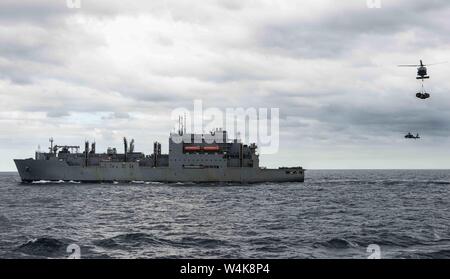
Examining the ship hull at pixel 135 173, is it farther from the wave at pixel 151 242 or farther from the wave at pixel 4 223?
the wave at pixel 151 242

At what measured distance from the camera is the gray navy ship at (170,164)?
80.4 metres

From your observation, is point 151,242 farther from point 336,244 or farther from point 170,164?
point 170,164

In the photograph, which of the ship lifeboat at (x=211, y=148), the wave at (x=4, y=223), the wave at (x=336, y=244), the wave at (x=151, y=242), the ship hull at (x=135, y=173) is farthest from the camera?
the ship lifeboat at (x=211, y=148)

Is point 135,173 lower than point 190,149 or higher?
lower

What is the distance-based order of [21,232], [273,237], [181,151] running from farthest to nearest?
[181,151] → [21,232] → [273,237]

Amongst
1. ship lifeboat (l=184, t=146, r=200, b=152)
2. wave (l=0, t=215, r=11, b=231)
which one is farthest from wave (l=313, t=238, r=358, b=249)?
ship lifeboat (l=184, t=146, r=200, b=152)

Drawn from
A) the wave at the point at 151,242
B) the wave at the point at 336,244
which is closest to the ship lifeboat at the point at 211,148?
the wave at the point at 151,242

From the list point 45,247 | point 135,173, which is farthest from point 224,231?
point 135,173

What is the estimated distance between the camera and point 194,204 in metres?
Result: 43.8

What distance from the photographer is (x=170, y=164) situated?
80.8m
